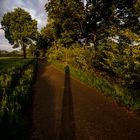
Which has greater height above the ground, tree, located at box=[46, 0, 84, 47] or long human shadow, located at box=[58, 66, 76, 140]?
tree, located at box=[46, 0, 84, 47]

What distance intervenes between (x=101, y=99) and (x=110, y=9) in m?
18.0

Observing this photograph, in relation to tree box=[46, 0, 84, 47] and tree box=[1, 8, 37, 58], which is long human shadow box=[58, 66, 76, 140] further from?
tree box=[1, 8, 37, 58]

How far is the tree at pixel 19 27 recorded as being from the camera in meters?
75.7

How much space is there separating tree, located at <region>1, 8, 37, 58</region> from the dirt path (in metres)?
66.1

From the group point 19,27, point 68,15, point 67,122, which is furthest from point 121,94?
point 19,27

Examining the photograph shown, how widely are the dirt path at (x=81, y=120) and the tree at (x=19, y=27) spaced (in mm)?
66136

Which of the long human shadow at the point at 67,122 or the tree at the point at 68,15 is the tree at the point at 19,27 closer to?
the tree at the point at 68,15

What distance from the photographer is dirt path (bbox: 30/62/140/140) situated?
664cm

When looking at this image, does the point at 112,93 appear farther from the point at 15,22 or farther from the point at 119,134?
the point at 15,22

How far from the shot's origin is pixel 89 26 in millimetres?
28359

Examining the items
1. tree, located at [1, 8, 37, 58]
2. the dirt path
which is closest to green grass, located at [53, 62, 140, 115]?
the dirt path

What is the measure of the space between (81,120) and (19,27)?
7489cm

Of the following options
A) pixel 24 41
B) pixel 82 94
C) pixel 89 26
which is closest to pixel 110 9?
pixel 89 26

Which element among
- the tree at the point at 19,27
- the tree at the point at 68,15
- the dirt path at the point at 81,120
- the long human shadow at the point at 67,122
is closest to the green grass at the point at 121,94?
the dirt path at the point at 81,120
